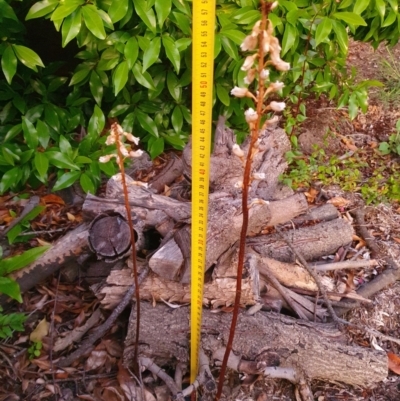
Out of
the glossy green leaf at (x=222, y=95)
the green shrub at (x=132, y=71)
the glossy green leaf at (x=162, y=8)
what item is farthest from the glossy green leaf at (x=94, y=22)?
the glossy green leaf at (x=222, y=95)

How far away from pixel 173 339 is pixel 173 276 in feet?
1.11

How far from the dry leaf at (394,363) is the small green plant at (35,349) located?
1917 mm

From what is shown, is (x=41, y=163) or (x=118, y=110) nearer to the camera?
(x=41, y=163)

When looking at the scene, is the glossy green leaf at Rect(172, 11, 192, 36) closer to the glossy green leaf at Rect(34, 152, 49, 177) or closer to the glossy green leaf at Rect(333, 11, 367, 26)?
the glossy green leaf at Rect(333, 11, 367, 26)

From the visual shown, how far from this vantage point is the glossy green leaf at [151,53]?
2.52 m

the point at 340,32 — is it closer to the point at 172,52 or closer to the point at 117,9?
the point at 172,52

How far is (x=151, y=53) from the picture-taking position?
252cm

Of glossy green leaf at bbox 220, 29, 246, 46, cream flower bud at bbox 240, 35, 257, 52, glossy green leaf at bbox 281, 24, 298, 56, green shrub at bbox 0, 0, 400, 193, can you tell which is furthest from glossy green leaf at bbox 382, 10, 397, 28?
cream flower bud at bbox 240, 35, 257, 52

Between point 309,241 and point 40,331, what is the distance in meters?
1.69

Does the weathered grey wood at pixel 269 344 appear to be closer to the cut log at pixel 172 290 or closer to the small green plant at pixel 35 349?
the cut log at pixel 172 290

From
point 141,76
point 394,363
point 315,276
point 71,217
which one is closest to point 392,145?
point 315,276

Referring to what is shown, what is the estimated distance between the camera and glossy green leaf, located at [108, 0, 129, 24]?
7.87 ft

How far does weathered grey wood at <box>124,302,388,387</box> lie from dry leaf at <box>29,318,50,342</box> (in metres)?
0.53

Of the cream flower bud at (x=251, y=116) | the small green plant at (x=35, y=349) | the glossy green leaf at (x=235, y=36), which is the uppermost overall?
the cream flower bud at (x=251, y=116)
